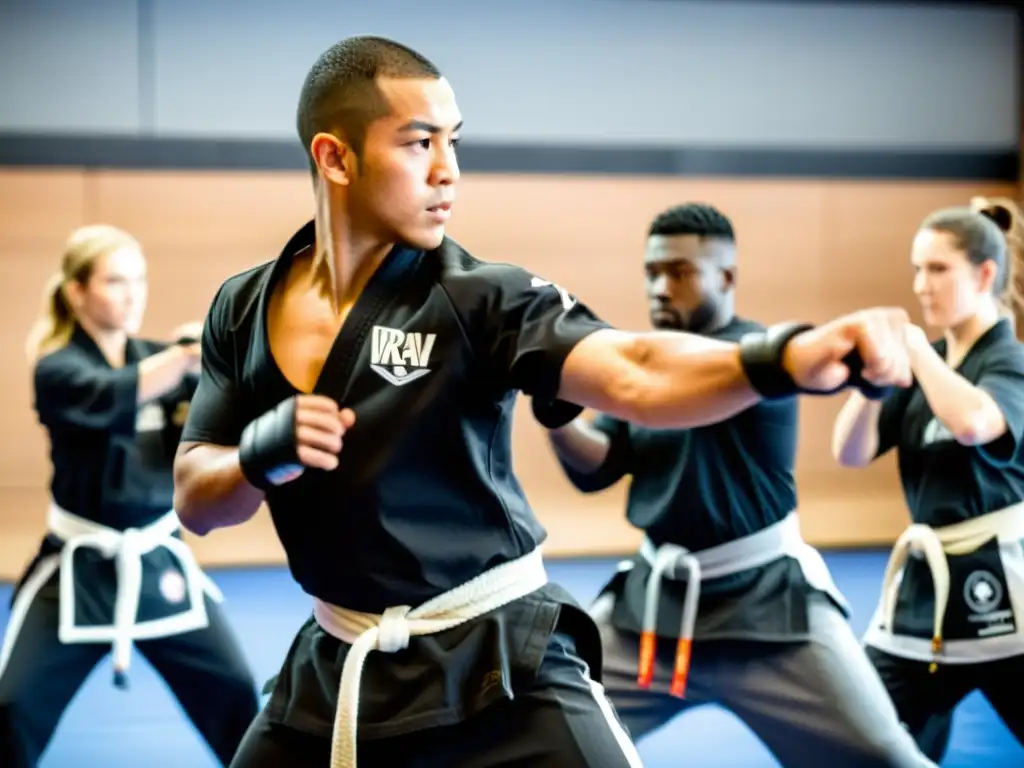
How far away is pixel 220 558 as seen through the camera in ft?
24.1

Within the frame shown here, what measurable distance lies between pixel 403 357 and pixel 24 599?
1.86 metres

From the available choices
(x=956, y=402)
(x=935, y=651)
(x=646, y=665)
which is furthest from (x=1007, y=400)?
(x=646, y=665)

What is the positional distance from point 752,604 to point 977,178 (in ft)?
19.7

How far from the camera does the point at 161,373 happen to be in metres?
3.27

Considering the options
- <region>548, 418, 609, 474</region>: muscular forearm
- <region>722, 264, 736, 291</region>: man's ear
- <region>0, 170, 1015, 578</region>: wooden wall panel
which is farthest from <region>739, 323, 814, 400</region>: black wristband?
<region>0, 170, 1015, 578</region>: wooden wall panel

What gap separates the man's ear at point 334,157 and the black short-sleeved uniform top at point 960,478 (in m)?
1.71

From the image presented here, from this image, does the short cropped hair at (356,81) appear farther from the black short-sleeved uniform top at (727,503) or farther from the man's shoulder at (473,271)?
the black short-sleeved uniform top at (727,503)

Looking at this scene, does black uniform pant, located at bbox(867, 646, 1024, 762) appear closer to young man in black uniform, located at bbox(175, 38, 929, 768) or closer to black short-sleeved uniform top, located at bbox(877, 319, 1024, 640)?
black short-sleeved uniform top, located at bbox(877, 319, 1024, 640)

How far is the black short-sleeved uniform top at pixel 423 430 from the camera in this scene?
1776 millimetres

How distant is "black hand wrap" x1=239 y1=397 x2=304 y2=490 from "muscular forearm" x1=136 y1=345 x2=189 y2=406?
1.60 m

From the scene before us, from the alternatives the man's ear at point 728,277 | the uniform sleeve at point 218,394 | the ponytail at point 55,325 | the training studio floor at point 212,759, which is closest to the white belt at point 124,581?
the ponytail at point 55,325

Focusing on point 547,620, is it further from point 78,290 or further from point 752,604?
point 78,290

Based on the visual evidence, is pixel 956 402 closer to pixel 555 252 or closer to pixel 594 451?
pixel 594 451

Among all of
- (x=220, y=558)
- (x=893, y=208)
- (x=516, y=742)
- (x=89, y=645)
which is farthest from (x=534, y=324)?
(x=893, y=208)
